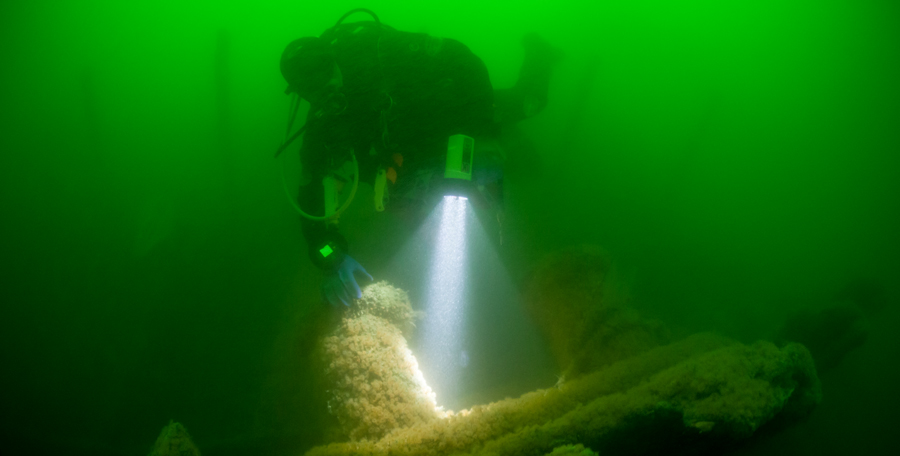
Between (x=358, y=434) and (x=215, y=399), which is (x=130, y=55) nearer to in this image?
(x=215, y=399)

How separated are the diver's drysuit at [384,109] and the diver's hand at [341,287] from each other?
10cm

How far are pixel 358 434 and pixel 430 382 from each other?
113cm

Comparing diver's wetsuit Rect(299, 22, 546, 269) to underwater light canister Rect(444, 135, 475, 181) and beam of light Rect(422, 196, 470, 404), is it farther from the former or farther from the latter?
beam of light Rect(422, 196, 470, 404)

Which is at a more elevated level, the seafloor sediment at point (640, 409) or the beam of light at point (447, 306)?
the beam of light at point (447, 306)

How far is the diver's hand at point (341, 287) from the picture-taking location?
6.90 ft

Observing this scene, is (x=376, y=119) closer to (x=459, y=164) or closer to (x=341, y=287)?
(x=459, y=164)

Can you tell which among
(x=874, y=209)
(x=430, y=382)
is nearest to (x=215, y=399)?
(x=430, y=382)

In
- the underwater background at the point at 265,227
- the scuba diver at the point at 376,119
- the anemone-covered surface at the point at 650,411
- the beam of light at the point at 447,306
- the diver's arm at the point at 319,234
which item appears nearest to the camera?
the anemone-covered surface at the point at 650,411

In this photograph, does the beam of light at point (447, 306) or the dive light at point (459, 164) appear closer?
the dive light at point (459, 164)

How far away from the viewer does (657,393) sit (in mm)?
1044

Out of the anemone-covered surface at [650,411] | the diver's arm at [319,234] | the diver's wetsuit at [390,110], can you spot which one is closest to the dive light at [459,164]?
the diver's wetsuit at [390,110]

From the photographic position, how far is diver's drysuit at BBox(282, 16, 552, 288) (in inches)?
79.0

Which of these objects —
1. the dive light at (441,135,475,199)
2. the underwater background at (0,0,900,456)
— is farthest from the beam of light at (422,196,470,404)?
the dive light at (441,135,475,199)

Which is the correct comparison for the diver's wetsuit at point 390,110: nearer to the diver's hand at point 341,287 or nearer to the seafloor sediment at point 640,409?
the diver's hand at point 341,287
